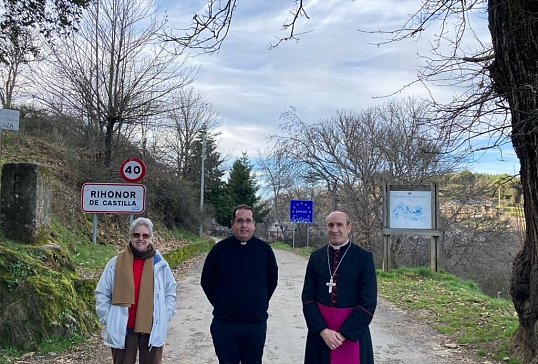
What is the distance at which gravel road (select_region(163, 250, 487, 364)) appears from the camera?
239 inches

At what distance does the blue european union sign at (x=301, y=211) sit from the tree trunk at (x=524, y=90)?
24.1 m

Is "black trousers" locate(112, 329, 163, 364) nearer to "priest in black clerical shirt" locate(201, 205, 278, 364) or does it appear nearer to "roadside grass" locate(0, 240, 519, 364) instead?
"priest in black clerical shirt" locate(201, 205, 278, 364)

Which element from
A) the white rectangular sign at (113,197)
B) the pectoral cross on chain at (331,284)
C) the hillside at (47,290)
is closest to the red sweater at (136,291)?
the pectoral cross on chain at (331,284)

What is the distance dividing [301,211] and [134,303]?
2651cm

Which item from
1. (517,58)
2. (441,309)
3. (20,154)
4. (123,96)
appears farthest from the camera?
(123,96)

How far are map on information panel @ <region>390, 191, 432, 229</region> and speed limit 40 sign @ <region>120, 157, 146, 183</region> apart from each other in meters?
8.20

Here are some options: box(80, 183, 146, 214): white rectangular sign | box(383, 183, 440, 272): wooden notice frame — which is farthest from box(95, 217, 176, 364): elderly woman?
box(383, 183, 440, 272): wooden notice frame

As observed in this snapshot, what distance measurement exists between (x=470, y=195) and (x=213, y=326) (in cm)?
2189

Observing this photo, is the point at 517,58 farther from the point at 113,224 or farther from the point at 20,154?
the point at 20,154

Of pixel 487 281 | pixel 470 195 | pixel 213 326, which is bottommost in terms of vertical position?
pixel 487 281

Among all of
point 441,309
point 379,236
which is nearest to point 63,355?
point 441,309

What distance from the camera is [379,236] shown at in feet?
75.7


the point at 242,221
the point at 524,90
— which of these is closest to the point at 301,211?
the point at 524,90

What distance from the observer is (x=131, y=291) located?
150 inches
